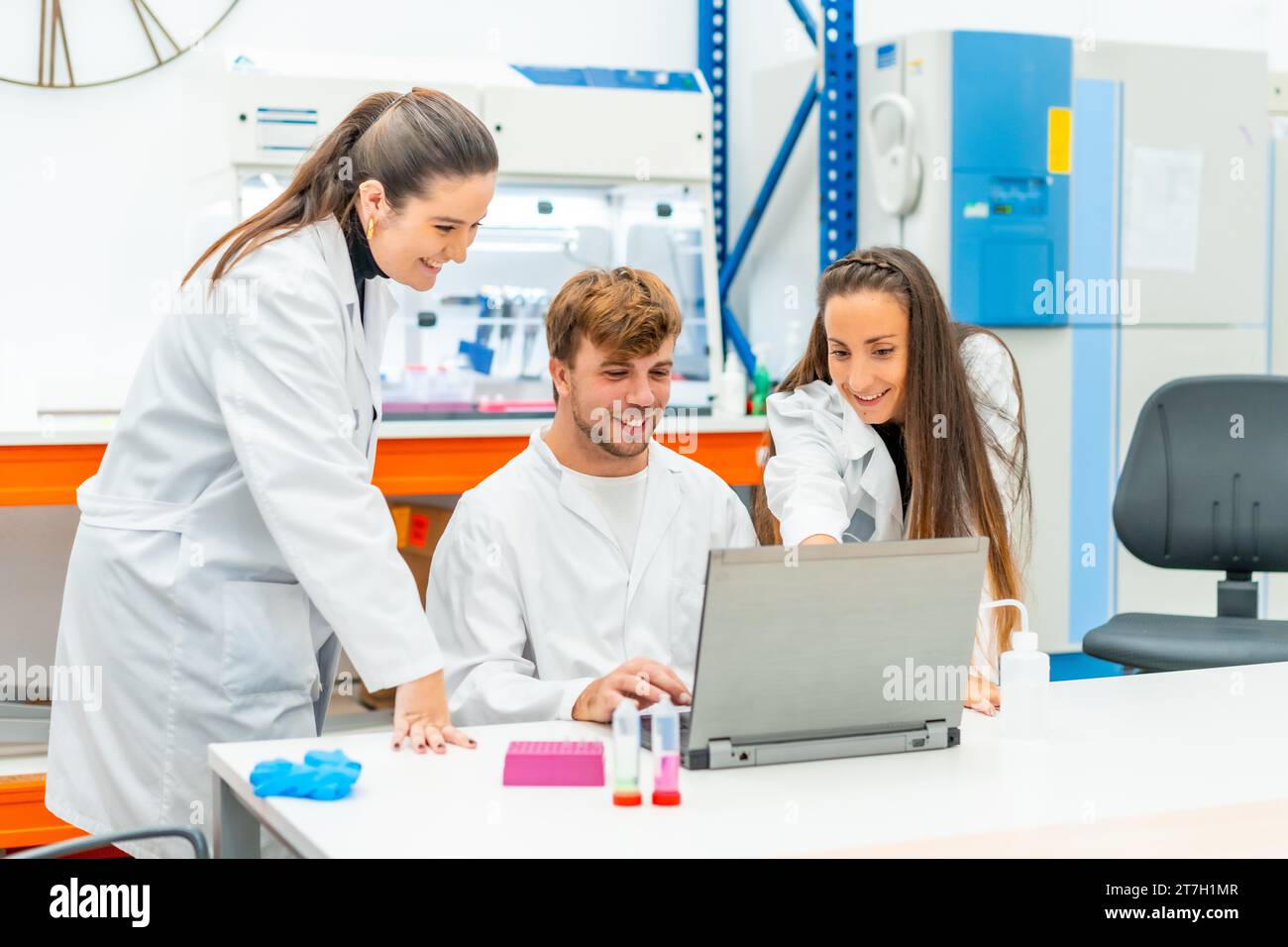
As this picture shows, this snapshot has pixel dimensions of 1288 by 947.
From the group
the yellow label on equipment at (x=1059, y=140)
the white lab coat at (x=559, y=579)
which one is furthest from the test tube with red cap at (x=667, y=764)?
the yellow label on equipment at (x=1059, y=140)

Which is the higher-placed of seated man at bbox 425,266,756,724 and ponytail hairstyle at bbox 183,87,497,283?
ponytail hairstyle at bbox 183,87,497,283

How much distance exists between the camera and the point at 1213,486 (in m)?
2.99

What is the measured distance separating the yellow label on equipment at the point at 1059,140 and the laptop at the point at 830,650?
243cm

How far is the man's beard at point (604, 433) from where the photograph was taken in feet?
6.24

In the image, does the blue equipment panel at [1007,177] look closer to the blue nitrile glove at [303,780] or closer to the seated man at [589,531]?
the seated man at [589,531]

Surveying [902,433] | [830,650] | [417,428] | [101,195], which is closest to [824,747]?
[830,650]

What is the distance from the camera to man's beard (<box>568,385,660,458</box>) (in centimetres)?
190

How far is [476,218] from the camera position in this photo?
160cm

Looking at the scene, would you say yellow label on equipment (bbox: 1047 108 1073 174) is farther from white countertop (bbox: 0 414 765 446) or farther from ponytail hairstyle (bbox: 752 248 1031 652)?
ponytail hairstyle (bbox: 752 248 1031 652)

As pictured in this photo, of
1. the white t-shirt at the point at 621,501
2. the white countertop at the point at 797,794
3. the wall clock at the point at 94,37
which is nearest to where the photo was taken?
the white countertop at the point at 797,794

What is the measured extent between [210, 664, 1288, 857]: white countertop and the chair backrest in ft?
4.82

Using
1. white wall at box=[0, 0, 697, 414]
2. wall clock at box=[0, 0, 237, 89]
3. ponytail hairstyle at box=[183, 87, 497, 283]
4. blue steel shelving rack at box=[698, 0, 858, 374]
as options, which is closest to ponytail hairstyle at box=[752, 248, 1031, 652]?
ponytail hairstyle at box=[183, 87, 497, 283]

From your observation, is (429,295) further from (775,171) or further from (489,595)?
(489,595)

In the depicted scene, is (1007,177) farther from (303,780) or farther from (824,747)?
(303,780)
